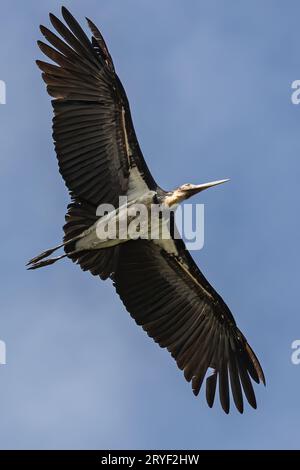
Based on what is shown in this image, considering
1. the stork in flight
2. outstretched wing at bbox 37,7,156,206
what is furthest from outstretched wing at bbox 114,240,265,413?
outstretched wing at bbox 37,7,156,206

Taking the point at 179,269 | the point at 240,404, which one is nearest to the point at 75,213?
the point at 179,269

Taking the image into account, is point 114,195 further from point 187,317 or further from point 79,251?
point 187,317

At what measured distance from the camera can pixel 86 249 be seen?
80.3ft

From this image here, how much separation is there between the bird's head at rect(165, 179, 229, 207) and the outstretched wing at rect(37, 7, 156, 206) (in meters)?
0.83

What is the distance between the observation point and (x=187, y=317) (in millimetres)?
26156

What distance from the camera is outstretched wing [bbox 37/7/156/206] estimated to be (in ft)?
78.6

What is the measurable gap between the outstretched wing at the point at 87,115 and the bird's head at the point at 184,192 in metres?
0.83

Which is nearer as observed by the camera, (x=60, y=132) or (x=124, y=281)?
(x=60, y=132)

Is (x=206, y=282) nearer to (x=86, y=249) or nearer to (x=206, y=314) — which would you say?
(x=206, y=314)

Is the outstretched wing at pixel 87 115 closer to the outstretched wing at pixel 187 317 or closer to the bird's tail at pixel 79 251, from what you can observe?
the bird's tail at pixel 79 251

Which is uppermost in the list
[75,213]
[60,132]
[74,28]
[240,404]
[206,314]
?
[74,28]

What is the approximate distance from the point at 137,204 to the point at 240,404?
14.3 ft

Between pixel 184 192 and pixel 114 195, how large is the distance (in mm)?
1310

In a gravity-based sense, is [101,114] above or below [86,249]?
above
